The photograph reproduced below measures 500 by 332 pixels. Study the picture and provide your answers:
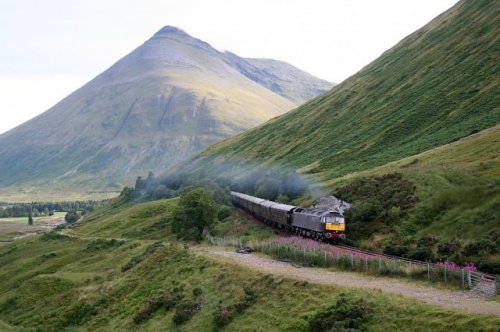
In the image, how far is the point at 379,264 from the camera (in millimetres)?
43531

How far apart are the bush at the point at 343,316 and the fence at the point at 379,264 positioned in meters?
7.99

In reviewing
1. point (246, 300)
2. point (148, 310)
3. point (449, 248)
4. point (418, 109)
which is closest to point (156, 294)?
point (148, 310)

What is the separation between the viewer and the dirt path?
103 ft

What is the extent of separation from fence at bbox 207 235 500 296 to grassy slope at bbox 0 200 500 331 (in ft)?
19.6

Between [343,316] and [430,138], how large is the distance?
96.1 metres

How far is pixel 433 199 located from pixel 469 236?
11570 millimetres

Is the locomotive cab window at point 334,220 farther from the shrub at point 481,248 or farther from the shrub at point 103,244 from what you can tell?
the shrub at point 103,244

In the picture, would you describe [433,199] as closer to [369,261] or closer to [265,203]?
[369,261]

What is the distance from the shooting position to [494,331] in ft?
84.3

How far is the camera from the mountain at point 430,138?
58.8 meters

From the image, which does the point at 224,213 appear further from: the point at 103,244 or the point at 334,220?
the point at 334,220

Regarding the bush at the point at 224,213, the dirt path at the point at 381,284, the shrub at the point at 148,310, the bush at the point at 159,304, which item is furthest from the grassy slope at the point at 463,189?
the bush at the point at 224,213

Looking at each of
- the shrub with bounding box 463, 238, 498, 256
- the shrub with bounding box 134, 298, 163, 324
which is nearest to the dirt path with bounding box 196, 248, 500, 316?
the shrub with bounding box 134, 298, 163, 324

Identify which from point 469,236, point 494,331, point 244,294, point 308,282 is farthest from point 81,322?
point 494,331
